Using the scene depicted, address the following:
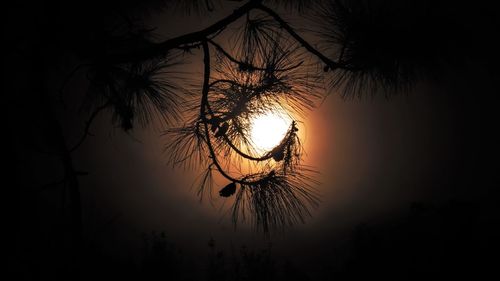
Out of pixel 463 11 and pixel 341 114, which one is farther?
pixel 341 114

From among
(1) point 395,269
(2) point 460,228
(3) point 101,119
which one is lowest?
(1) point 395,269

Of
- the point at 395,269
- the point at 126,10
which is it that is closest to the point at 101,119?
the point at 126,10

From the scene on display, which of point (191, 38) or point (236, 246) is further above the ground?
point (191, 38)

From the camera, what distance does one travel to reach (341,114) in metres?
1.41

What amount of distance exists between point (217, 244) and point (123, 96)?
107 centimetres

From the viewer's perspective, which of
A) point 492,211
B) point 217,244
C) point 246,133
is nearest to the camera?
point 246,133

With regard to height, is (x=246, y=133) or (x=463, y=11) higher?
(x=463, y=11)

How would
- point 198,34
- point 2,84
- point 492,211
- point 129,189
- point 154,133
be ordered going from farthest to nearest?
point 129,189 → point 154,133 → point 492,211 → point 2,84 → point 198,34

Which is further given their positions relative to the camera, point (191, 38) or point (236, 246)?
point (236, 246)

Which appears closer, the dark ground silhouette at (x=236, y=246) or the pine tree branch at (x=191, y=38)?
the pine tree branch at (x=191, y=38)

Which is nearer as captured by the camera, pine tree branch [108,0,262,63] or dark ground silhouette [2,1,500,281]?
pine tree branch [108,0,262,63]

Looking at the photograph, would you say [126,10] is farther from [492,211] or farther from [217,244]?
[492,211]

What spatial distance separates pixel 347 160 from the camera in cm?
144

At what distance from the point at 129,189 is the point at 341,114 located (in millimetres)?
1464
